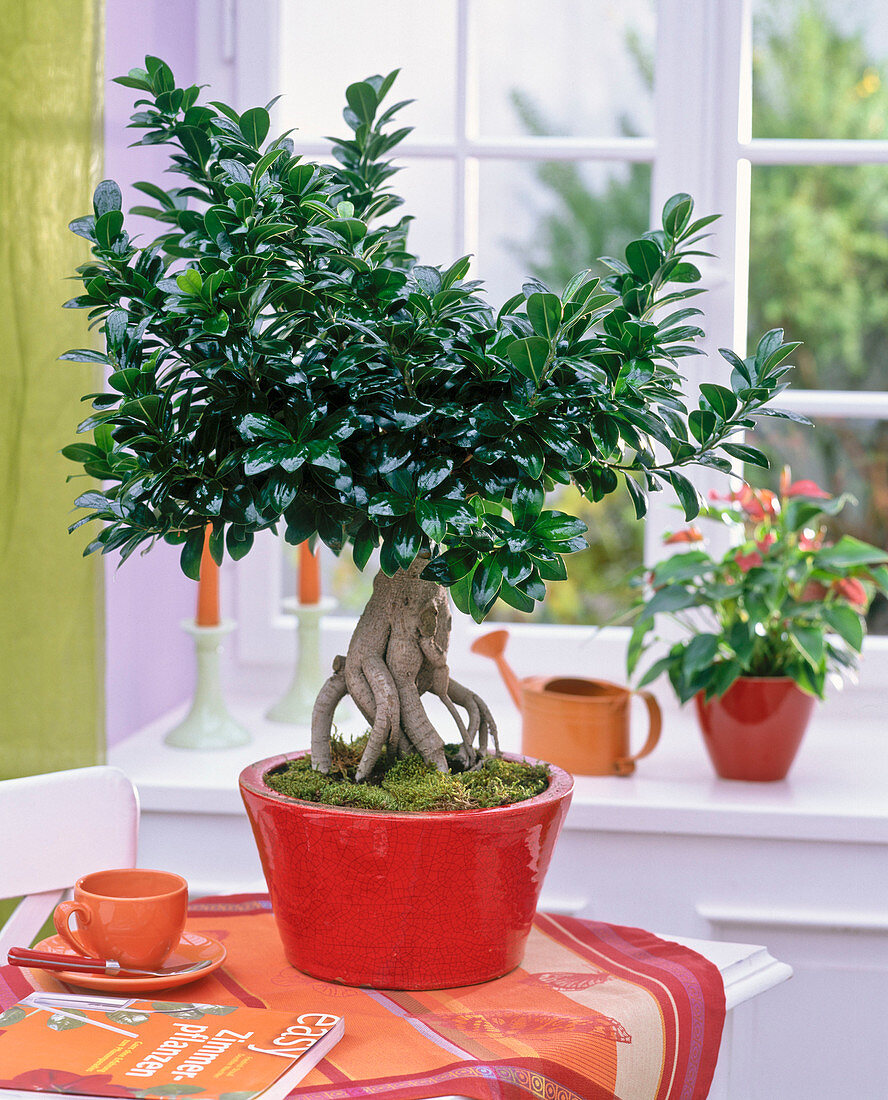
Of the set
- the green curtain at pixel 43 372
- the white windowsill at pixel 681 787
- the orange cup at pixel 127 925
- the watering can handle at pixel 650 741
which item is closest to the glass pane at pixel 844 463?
the white windowsill at pixel 681 787

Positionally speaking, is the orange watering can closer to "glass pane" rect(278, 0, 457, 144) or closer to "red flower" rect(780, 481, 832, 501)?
"red flower" rect(780, 481, 832, 501)

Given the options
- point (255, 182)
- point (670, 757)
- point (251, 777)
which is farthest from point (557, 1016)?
point (670, 757)

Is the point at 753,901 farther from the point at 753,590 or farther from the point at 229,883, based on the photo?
the point at 229,883

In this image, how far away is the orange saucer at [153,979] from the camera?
812mm

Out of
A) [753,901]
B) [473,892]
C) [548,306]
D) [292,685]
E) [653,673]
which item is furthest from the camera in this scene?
[292,685]

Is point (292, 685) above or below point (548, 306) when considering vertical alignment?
below

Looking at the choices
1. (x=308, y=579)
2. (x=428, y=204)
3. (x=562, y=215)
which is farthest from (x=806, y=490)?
(x=562, y=215)

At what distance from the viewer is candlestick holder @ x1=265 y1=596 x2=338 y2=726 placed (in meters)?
1.72

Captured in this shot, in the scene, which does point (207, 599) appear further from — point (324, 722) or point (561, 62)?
point (561, 62)

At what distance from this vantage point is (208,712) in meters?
1.63

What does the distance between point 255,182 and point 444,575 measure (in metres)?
0.29

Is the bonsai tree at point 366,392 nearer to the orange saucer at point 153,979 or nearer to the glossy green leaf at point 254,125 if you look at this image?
the glossy green leaf at point 254,125

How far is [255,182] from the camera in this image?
0.75 meters

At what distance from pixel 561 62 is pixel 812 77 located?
625mm
